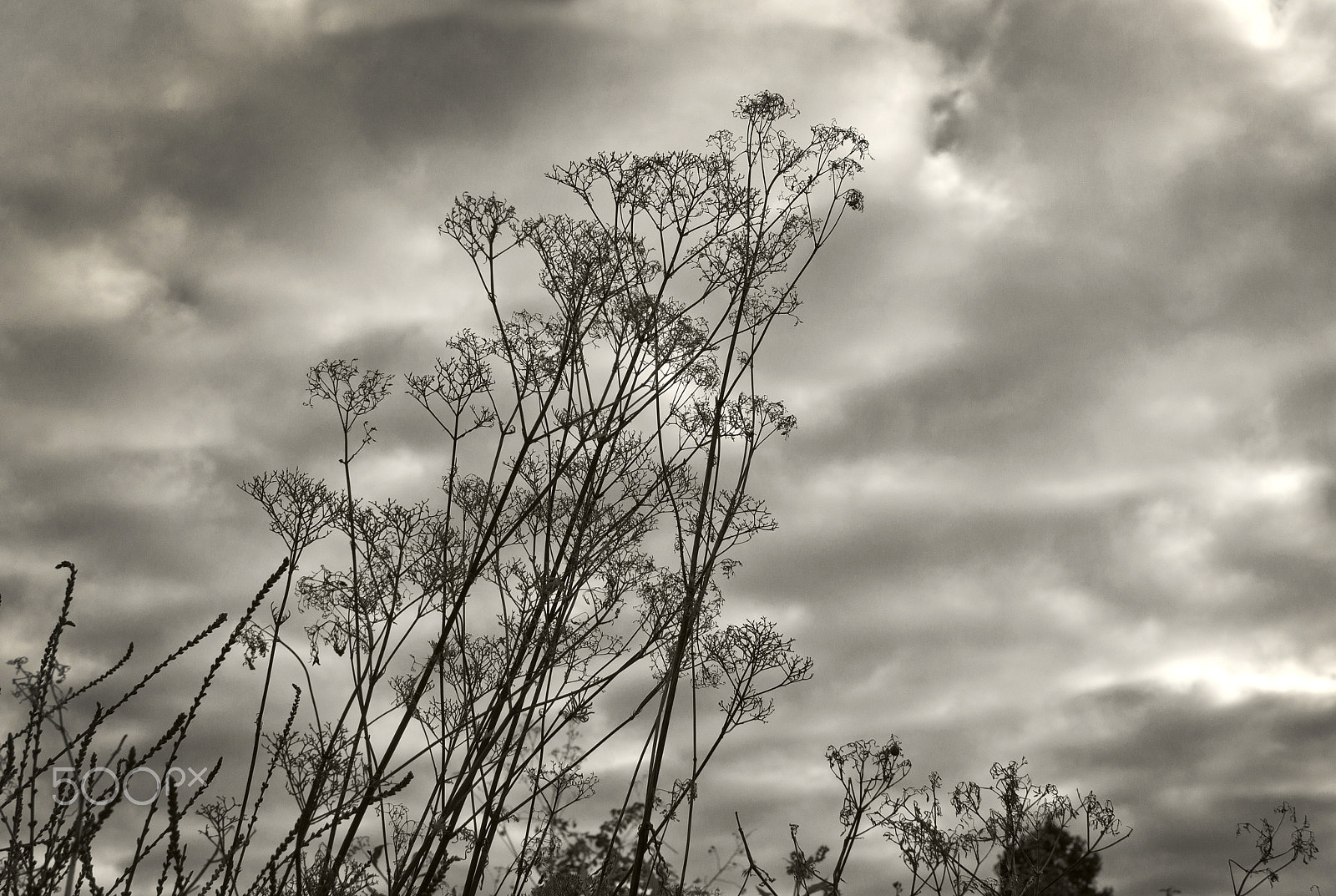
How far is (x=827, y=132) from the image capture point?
20.8 ft

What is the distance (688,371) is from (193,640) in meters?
3.36

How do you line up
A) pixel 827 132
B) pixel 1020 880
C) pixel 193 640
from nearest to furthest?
pixel 193 640 → pixel 827 132 → pixel 1020 880

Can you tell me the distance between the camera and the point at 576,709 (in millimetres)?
4641

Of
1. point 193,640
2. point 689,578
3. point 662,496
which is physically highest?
point 662,496

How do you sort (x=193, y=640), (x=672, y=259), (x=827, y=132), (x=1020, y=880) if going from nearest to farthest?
1. (x=193, y=640)
2. (x=672, y=259)
3. (x=827, y=132)
4. (x=1020, y=880)

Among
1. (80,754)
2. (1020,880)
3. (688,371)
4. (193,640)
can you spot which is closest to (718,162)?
(688,371)

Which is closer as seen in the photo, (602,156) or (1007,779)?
(602,156)

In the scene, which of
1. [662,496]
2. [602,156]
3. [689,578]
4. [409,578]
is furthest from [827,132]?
[409,578]

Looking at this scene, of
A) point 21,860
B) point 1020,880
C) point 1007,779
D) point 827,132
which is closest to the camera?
point 21,860

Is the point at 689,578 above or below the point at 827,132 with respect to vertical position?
below

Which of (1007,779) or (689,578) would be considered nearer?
(689,578)

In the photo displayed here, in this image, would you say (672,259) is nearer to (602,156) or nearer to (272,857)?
(602,156)

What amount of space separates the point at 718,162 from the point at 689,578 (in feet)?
7.70

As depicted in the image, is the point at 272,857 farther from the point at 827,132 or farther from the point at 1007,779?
the point at 1007,779
